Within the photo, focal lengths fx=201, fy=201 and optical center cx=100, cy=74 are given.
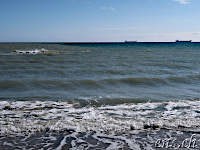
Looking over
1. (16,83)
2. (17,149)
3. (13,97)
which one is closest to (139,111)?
(17,149)

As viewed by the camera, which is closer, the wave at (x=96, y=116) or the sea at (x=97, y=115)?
the sea at (x=97, y=115)

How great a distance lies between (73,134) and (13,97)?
4.36 metres

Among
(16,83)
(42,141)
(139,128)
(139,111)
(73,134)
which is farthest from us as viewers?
(16,83)

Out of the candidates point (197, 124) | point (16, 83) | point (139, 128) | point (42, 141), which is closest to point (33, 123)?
point (42, 141)

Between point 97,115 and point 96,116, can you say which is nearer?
point 96,116

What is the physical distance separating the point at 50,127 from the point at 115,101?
3.36 m

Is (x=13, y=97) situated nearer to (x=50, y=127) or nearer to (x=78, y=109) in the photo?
(x=78, y=109)

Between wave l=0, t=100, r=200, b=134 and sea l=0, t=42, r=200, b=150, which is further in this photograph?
wave l=0, t=100, r=200, b=134

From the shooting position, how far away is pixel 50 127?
5395 mm

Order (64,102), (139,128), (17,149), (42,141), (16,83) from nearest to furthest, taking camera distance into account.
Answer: (17,149) < (42,141) < (139,128) < (64,102) < (16,83)

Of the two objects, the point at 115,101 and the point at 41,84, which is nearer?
the point at 115,101

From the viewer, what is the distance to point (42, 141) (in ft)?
15.3

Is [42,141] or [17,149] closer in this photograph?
[17,149]

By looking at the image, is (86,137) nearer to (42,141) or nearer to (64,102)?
(42,141)
